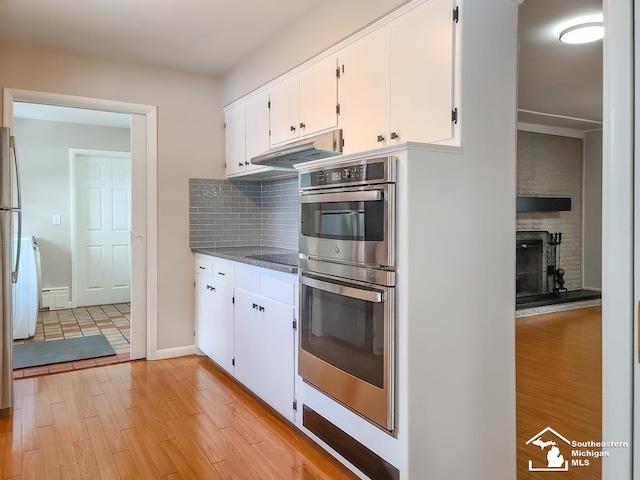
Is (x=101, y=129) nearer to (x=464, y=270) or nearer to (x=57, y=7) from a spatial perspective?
(x=57, y=7)

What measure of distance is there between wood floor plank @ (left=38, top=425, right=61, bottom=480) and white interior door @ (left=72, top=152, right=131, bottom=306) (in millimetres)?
3943

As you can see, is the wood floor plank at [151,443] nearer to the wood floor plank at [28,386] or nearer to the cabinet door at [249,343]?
the cabinet door at [249,343]

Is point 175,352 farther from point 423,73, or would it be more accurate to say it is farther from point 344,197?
point 423,73

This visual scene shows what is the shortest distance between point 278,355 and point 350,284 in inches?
35.9

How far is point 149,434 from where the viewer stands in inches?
101

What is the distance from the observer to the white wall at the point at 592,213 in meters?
6.70

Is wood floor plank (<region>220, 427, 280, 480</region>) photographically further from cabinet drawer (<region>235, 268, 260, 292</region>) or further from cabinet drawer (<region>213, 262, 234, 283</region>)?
cabinet drawer (<region>213, 262, 234, 283</region>)

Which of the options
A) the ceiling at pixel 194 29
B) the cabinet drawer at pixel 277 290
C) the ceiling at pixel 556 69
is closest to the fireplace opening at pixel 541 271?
the ceiling at pixel 556 69

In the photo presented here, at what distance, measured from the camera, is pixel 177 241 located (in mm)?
4027

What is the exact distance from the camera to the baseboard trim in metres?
3.97

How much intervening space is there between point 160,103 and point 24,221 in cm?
316

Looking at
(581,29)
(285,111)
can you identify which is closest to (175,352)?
(285,111)

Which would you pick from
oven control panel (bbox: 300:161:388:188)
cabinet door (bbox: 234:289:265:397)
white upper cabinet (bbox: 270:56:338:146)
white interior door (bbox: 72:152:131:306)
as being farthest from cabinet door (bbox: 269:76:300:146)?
white interior door (bbox: 72:152:131:306)
